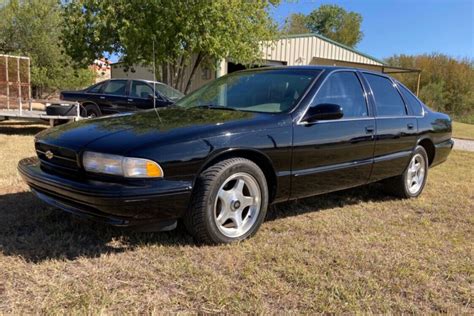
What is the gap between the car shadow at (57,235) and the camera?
3205 mm

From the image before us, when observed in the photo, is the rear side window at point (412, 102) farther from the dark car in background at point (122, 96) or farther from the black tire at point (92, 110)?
the black tire at point (92, 110)

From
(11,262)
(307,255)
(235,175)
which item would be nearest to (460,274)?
(307,255)

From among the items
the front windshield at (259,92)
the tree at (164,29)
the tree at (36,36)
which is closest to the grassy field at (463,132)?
the tree at (164,29)

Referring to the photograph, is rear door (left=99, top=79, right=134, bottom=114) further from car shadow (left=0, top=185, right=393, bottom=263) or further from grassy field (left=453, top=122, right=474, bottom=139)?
grassy field (left=453, top=122, right=474, bottom=139)

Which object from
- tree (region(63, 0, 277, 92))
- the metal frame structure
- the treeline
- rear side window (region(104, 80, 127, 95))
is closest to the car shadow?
the metal frame structure

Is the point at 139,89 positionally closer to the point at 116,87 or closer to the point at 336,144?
the point at 116,87

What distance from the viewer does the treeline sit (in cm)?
3133

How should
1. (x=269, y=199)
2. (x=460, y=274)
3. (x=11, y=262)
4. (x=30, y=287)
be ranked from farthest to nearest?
(x=269, y=199)
(x=460, y=274)
(x=11, y=262)
(x=30, y=287)

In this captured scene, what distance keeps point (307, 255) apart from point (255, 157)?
0.86 m

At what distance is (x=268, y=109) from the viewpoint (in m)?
3.93

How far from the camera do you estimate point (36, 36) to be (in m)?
26.9

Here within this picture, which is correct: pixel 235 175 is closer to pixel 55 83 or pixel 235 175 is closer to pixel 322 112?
pixel 322 112

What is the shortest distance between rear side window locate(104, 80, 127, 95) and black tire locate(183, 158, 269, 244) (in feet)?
29.6

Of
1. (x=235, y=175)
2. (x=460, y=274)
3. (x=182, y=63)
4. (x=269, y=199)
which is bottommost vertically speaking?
(x=460, y=274)
